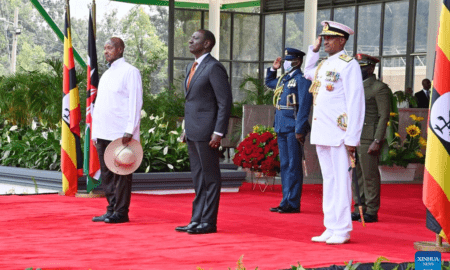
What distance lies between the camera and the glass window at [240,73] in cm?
2866

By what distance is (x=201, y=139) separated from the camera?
22.4ft

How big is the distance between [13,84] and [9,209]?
Result: 6.99 meters

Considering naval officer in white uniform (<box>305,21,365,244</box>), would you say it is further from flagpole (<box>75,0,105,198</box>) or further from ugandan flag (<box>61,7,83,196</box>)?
ugandan flag (<box>61,7,83,196</box>)

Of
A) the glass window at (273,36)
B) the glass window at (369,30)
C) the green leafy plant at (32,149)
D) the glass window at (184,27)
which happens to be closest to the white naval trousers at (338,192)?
the green leafy plant at (32,149)

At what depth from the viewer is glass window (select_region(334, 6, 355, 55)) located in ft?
82.8

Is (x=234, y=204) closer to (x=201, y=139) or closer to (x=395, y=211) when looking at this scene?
(x=395, y=211)

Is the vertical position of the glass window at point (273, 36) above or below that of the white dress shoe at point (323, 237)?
above

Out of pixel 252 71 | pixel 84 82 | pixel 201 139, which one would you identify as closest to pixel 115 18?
pixel 252 71

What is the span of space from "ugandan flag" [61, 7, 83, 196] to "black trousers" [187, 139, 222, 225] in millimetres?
3265

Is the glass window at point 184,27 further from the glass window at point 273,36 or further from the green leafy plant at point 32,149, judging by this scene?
the green leafy plant at point 32,149

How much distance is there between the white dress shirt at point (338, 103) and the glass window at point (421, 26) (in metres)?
17.2

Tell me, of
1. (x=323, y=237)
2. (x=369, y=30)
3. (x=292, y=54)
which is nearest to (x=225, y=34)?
(x=369, y=30)

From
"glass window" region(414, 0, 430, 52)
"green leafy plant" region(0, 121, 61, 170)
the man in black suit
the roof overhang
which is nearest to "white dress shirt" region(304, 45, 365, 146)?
"green leafy plant" region(0, 121, 61, 170)

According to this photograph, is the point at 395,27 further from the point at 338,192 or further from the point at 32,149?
the point at 338,192
